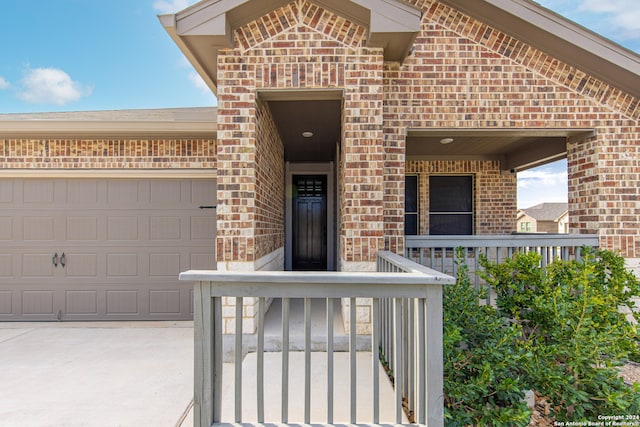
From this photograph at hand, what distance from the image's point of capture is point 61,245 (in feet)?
16.8

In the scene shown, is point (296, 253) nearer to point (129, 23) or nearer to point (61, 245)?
point (61, 245)

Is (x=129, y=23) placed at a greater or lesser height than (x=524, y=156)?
greater

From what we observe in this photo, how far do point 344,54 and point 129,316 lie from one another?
489 cm

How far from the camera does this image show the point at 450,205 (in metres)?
7.04

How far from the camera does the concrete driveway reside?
2.63 meters

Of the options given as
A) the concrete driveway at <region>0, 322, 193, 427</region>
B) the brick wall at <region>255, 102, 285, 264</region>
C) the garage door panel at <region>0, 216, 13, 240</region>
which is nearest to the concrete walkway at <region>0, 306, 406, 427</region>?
Result: the concrete driveway at <region>0, 322, 193, 427</region>

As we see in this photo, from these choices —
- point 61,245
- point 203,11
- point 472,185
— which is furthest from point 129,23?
point 472,185

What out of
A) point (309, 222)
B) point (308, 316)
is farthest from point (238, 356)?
point (309, 222)

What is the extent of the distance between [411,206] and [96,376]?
5.92 meters

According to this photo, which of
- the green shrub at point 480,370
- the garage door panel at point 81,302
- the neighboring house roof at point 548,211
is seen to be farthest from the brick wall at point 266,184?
the neighboring house roof at point 548,211

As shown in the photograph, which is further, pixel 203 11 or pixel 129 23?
pixel 129 23

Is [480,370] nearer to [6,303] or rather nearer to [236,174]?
[236,174]

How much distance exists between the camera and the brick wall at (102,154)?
5082mm

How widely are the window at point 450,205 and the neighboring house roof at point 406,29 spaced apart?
128 inches
